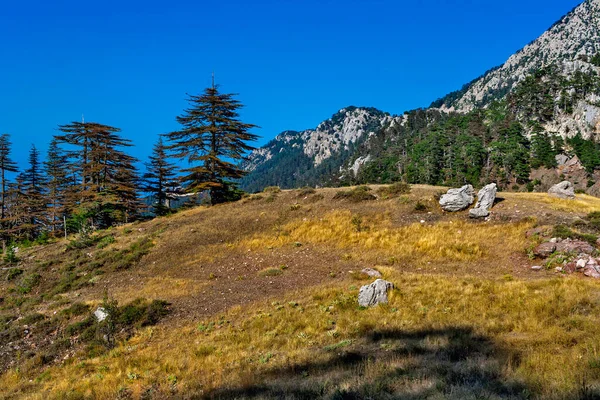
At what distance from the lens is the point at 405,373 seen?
635cm

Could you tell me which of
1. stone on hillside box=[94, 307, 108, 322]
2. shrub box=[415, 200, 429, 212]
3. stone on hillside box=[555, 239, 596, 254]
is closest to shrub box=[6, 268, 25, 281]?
stone on hillside box=[94, 307, 108, 322]

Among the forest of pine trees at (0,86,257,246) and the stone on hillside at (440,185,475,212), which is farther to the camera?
the forest of pine trees at (0,86,257,246)

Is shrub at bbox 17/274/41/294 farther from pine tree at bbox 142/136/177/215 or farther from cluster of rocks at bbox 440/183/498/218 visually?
cluster of rocks at bbox 440/183/498/218

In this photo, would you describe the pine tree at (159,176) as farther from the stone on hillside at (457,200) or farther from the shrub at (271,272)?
the stone on hillside at (457,200)

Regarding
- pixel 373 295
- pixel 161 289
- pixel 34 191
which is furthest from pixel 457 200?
pixel 34 191

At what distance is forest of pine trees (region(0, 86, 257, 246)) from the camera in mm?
31406

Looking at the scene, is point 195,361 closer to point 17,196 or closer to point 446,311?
point 446,311

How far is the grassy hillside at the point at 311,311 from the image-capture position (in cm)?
657

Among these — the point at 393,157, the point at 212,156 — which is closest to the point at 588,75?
the point at 393,157

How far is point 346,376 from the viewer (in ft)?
21.5

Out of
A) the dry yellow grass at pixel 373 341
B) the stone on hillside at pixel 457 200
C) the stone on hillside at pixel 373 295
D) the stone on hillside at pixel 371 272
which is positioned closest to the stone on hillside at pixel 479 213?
the stone on hillside at pixel 457 200

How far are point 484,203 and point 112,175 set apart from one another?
3893 centimetres

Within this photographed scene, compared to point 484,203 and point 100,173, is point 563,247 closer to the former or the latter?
point 484,203

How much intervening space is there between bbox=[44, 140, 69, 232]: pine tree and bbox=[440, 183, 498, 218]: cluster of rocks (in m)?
44.7
